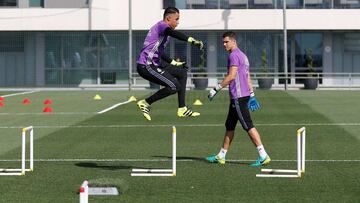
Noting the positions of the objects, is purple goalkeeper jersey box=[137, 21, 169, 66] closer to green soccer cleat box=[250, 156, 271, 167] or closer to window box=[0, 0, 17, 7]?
green soccer cleat box=[250, 156, 271, 167]

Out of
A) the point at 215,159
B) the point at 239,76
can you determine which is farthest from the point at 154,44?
the point at 215,159

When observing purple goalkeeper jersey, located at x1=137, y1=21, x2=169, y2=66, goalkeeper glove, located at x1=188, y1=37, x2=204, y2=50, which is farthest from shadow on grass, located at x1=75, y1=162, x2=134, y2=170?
goalkeeper glove, located at x1=188, y1=37, x2=204, y2=50

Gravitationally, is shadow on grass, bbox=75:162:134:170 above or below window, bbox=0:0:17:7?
below

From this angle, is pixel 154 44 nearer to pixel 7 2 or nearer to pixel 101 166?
pixel 101 166

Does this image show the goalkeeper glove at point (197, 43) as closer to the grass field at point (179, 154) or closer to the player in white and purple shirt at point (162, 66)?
the player in white and purple shirt at point (162, 66)

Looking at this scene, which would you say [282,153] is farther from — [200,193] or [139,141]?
[200,193]

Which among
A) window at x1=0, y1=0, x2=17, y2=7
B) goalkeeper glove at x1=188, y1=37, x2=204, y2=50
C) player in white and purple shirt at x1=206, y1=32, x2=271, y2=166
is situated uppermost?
window at x1=0, y1=0, x2=17, y2=7

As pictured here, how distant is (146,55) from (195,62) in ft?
141

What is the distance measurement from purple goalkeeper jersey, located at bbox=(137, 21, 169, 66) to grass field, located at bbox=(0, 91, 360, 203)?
5.73 feet

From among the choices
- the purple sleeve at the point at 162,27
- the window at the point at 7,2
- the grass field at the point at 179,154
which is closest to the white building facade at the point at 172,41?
the window at the point at 7,2

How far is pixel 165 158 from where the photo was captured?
52.3 feet

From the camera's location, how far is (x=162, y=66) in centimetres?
1373

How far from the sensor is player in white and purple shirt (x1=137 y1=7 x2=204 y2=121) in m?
13.4

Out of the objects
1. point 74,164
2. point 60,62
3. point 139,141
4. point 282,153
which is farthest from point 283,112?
point 60,62
